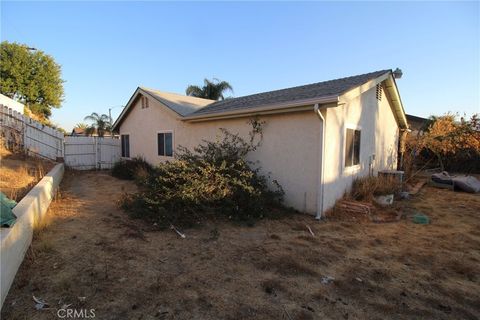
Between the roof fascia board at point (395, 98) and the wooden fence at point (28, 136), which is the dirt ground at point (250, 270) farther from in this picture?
the wooden fence at point (28, 136)

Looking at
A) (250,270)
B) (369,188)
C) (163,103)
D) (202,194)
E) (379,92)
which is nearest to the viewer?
(250,270)

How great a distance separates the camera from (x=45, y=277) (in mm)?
3377

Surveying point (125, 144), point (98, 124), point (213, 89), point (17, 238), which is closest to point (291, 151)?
point (17, 238)

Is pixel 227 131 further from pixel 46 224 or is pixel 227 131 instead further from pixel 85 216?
pixel 46 224

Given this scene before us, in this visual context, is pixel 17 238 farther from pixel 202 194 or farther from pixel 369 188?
pixel 369 188

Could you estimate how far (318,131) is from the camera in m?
6.30

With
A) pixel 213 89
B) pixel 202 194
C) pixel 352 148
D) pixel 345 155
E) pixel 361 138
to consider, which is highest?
pixel 213 89

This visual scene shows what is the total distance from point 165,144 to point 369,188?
8.36 m

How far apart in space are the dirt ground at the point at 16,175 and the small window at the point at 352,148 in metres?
8.01

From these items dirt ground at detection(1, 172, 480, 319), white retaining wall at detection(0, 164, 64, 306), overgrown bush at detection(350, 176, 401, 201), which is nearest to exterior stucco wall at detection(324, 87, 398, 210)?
overgrown bush at detection(350, 176, 401, 201)

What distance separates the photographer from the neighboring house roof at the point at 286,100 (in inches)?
Answer: 253

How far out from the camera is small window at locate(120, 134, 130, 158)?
14781 mm

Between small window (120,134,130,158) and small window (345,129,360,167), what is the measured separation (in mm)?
11744

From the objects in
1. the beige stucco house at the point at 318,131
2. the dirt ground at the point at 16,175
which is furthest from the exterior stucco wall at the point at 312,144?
the dirt ground at the point at 16,175
